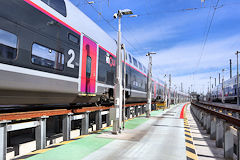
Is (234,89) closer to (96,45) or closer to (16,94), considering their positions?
(96,45)

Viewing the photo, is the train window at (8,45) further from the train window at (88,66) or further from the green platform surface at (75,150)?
the train window at (88,66)

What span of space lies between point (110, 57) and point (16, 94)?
22.4 feet

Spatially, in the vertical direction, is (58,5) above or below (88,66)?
above

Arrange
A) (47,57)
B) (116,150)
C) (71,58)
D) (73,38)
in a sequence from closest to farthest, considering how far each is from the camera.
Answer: (116,150)
(47,57)
(71,58)
(73,38)

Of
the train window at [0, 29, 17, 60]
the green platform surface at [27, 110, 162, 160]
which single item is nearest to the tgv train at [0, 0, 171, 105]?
the train window at [0, 29, 17, 60]

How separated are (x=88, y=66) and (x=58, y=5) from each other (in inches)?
109

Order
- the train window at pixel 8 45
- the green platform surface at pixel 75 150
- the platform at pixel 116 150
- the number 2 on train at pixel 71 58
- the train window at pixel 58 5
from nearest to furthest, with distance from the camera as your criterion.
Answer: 1. the train window at pixel 8 45
2. the green platform surface at pixel 75 150
3. the platform at pixel 116 150
4. the train window at pixel 58 5
5. the number 2 on train at pixel 71 58

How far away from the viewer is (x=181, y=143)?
7012mm

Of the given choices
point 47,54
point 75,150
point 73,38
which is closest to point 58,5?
point 73,38

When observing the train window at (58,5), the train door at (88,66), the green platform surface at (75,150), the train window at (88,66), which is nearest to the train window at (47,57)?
the train window at (58,5)

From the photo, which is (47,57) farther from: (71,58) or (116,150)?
(116,150)

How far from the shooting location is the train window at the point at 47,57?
18.0 ft

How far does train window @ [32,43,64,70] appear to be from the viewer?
5488 millimetres

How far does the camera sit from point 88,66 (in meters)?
8.43
